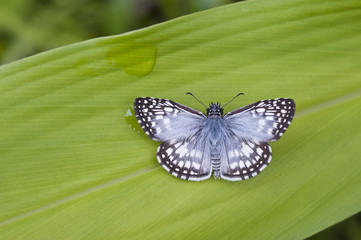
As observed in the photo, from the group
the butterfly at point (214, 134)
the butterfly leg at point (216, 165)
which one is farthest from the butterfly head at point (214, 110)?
the butterfly leg at point (216, 165)

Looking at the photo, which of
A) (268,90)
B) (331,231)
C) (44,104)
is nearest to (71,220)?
(44,104)

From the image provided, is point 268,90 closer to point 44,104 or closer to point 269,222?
point 269,222

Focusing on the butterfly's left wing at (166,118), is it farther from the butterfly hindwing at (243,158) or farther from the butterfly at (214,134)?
the butterfly hindwing at (243,158)

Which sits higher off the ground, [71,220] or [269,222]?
[71,220]

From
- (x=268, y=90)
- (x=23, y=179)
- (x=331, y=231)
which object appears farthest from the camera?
(x=331, y=231)

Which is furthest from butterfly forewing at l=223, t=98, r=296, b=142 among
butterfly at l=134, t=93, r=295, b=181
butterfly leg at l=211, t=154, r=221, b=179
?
butterfly leg at l=211, t=154, r=221, b=179

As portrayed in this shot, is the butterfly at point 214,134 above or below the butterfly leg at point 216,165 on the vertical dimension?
above

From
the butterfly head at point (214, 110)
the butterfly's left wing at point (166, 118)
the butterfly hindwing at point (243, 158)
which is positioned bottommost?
the butterfly hindwing at point (243, 158)
